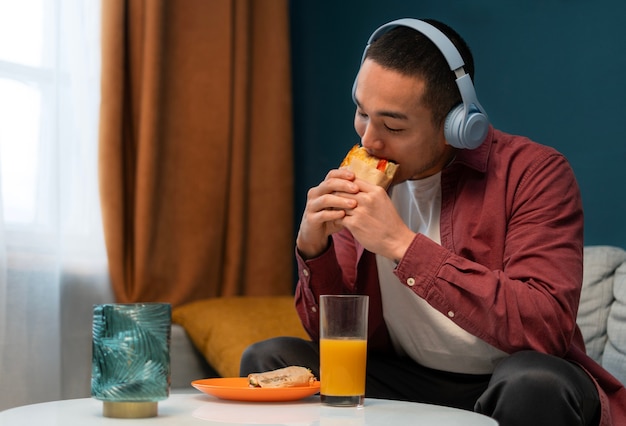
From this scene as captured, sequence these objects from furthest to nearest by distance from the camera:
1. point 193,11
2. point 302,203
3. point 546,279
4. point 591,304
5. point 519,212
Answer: point 302,203
point 193,11
point 591,304
point 519,212
point 546,279

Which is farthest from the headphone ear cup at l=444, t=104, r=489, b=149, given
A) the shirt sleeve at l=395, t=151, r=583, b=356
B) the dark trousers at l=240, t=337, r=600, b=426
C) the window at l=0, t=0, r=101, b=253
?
the window at l=0, t=0, r=101, b=253

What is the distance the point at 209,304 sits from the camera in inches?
104

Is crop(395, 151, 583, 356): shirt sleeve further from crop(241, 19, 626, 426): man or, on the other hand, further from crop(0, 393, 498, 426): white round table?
crop(0, 393, 498, 426): white round table

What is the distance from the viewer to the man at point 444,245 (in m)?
1.47

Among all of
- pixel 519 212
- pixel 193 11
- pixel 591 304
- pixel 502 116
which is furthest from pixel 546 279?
pixel 193 11

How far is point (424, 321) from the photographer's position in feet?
5.56

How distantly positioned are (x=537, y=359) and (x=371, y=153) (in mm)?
543

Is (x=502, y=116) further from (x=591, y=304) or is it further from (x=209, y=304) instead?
(x=209, y=304)

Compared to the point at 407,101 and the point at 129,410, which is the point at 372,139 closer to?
the point at 407,101

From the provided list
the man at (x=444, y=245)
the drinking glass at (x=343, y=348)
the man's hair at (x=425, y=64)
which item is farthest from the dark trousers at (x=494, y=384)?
the man's hair at (x=425, y=64)

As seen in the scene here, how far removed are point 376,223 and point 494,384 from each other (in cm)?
35

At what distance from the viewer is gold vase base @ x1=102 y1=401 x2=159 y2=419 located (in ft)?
3.63

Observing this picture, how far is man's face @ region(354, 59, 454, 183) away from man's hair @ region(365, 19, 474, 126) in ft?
0.05

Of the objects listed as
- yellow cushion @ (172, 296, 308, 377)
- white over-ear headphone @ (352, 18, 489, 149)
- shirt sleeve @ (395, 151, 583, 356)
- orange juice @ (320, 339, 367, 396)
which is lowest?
yellow cushion @ (172, 296, 308, 377)
